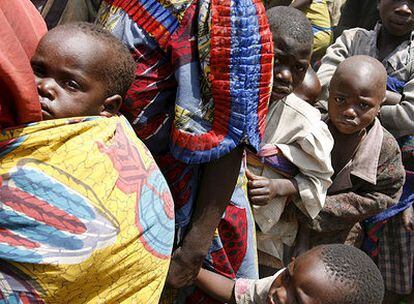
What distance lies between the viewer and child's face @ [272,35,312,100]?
2473 millimetres

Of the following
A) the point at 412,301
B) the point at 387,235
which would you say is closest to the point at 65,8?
the point at 387,235

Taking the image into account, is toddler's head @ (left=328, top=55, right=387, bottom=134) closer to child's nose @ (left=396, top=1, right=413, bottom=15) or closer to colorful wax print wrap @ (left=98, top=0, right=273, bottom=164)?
child's nose @ (left=396, top=1, right=413, bottom=15)

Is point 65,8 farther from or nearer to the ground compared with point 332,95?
farther from the ground

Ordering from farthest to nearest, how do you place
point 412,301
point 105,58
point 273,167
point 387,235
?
point 412,301, point 387,235, point 273,167, point 105,58

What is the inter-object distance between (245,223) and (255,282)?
24cm

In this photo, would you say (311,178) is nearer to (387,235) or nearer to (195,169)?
(195,169)

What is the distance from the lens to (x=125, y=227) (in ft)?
4.86

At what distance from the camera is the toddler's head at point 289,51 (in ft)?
8.13

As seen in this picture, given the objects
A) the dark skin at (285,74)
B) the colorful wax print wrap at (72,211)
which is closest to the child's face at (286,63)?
the dark skin at (285,74)

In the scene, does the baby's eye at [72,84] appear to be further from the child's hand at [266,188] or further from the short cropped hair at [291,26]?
the short cropped hair at [291,26]

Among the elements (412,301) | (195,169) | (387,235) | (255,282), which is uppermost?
(195,169)

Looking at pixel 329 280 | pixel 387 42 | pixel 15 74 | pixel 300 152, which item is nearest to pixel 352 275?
pixel 329 280

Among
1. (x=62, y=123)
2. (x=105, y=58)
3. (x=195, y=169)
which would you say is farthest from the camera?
(x=195, y=169)

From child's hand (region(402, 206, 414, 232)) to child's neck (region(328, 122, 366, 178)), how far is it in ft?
2.45
